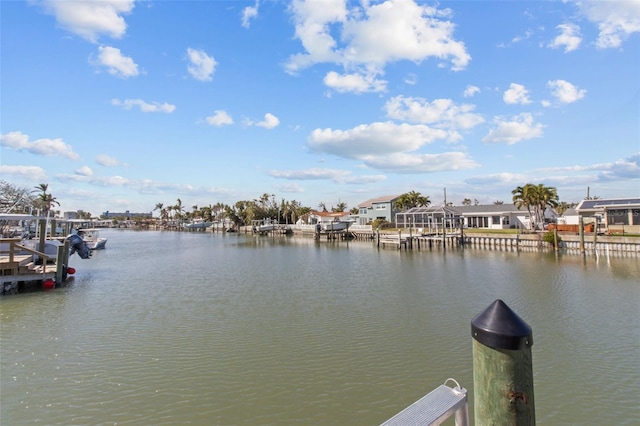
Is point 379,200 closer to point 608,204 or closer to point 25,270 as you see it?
point 608,204

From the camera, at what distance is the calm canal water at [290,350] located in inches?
303

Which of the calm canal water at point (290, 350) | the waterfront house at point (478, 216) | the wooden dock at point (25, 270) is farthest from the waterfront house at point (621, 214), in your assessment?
the wooden dock at point (25, 270)

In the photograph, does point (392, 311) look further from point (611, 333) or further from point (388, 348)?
point (611, 333)

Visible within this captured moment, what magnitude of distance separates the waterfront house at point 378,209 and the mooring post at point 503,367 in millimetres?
71579

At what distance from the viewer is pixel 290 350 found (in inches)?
434

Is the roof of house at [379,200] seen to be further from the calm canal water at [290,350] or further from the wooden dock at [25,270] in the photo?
the wooden dock at [25,270]

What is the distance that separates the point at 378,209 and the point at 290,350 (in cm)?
6686

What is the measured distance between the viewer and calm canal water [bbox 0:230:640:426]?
25.3 ft

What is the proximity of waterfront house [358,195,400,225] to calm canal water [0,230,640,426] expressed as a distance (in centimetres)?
5175

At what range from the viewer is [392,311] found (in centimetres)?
1544

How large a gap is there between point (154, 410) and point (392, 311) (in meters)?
10.4

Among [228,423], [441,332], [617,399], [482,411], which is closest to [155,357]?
[228,423]

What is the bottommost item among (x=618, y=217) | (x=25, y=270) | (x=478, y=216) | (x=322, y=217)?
(x=25, y=270)

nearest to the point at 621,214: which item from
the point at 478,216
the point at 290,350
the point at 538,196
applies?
the point at 538,196
